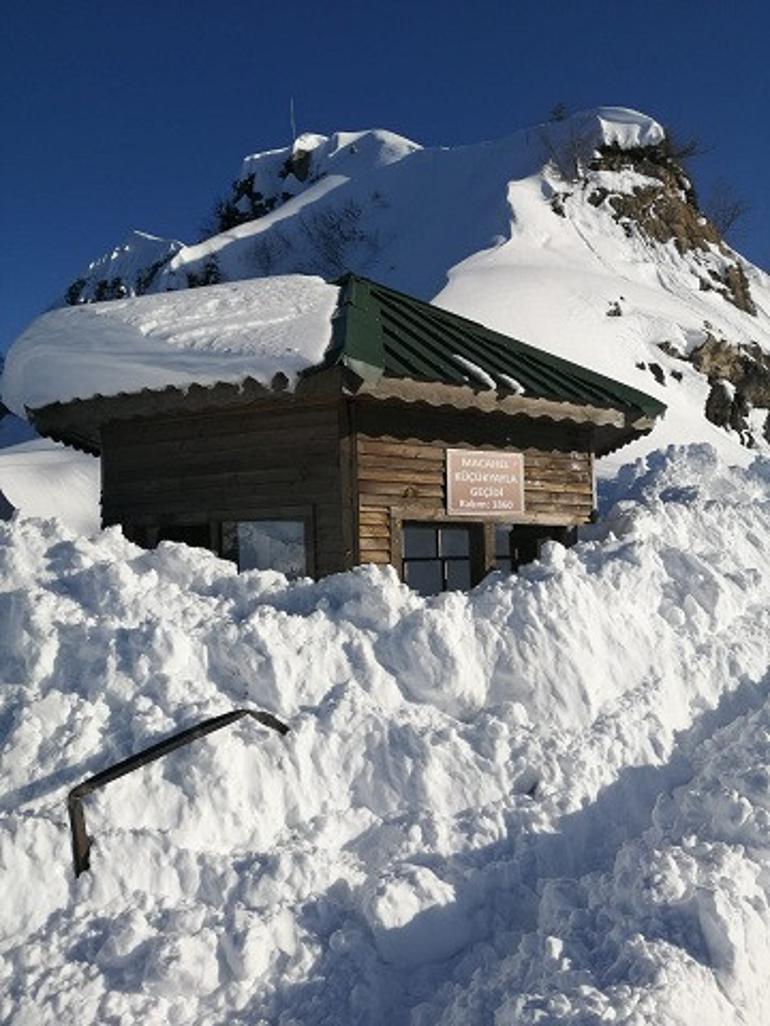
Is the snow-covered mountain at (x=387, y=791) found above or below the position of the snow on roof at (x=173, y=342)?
below

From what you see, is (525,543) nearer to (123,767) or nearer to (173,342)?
(173,342)

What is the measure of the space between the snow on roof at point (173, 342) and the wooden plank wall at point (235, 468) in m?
0.76

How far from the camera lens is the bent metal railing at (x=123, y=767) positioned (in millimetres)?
4500

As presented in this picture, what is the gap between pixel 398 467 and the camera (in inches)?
346

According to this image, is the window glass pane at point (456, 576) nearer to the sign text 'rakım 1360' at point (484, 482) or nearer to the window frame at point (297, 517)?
the sign text 'rakım 1360' at point (484, 482)

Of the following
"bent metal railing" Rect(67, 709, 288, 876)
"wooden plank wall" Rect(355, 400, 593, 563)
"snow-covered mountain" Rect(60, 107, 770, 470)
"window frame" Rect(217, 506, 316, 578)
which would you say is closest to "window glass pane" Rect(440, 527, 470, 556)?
"wooden plank wall" Rect(355, 400, 593, 563)

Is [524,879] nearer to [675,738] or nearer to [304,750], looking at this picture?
[304,750]

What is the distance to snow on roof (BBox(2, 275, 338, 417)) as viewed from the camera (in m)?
8.06

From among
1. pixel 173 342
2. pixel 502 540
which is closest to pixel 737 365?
pixel 502 540

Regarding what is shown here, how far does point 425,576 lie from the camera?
1661 centimetres

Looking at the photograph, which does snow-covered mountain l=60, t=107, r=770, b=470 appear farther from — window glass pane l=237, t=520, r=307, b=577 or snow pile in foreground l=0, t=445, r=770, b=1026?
snow pile in foreground l=0, t=445, r=770, b=1026

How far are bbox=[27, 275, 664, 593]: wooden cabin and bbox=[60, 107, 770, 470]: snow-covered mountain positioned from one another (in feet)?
44.9

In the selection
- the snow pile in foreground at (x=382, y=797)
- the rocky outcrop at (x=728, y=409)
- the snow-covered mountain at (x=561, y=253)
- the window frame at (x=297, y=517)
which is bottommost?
the snow pile in foreground at (x=382, y=797)

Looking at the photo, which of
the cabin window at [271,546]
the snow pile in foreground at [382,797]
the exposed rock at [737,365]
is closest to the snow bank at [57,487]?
the cabin window at [271,546]
